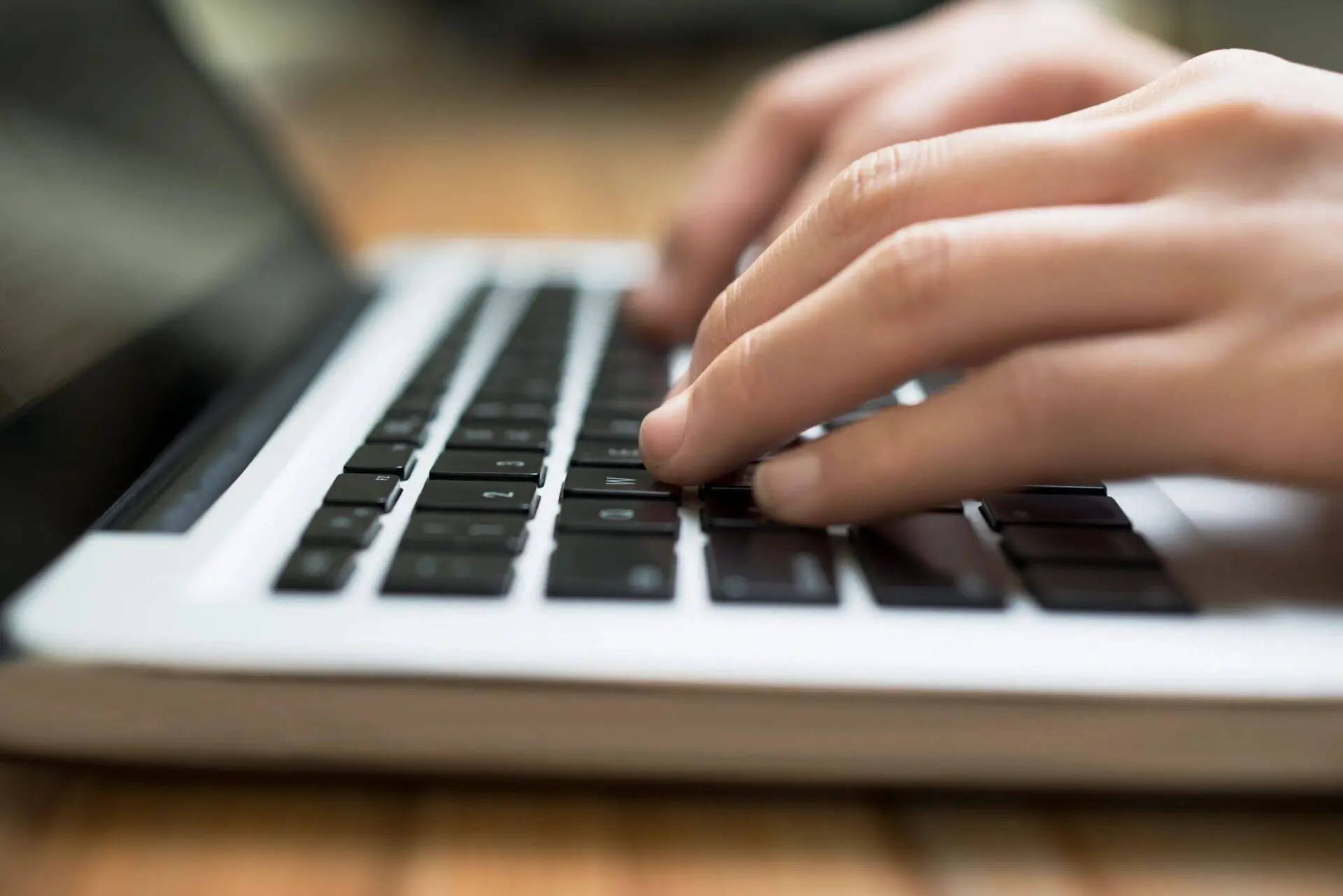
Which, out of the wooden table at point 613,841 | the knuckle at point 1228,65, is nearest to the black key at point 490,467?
the wooden table at point 613,841

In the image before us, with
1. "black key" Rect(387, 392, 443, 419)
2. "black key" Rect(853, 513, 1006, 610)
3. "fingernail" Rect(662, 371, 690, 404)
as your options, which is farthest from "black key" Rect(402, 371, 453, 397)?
"black key" Rect(853, 513, 1006, 610)

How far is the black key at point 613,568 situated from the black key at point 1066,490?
0.12 m

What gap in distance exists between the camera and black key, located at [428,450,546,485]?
1.09ft

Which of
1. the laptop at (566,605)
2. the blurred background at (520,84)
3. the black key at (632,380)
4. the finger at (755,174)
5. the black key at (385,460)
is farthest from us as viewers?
the blurred background at (520,84)

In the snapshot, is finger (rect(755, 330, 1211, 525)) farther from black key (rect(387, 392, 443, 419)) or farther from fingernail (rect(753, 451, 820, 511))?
black key (rect(387, 392, 443, 419))

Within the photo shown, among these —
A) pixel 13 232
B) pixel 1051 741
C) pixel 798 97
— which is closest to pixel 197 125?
pixel 13 232

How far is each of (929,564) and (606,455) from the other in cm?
13

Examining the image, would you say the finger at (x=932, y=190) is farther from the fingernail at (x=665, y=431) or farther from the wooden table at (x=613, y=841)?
the wooden table at (x=613, y=841)

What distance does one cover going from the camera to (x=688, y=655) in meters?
0.24

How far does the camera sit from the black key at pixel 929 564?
0.26 m

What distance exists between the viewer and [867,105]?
546 mm

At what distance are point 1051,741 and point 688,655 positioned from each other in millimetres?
87

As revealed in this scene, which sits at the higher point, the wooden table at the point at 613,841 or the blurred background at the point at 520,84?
the blurred background at the point at 520,84

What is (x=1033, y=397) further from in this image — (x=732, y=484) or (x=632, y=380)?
(x=632, y=380)
